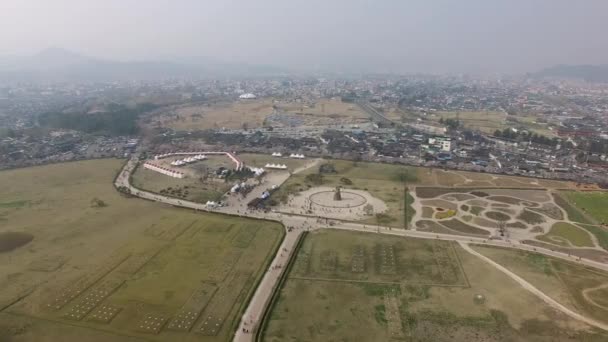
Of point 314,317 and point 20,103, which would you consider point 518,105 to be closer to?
point 314,317

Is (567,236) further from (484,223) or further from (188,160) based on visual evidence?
Result: (188,160)

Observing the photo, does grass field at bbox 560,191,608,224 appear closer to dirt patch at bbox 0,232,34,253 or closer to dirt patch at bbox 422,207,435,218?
dirt patch at bbox 422,207,435,218

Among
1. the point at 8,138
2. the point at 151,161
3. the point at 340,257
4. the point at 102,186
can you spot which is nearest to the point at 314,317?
the point at 340,257

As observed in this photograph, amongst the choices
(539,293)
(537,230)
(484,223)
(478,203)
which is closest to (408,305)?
(539,293)

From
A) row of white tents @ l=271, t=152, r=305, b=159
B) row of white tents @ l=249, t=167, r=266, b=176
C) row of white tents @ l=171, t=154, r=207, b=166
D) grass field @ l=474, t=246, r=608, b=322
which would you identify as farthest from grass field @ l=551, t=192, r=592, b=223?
row of white tents @ l=171, t=154, r=207, b=166

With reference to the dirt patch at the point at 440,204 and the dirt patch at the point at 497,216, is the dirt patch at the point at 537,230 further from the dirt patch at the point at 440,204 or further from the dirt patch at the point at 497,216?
the dirt patch at the point at 440,204
